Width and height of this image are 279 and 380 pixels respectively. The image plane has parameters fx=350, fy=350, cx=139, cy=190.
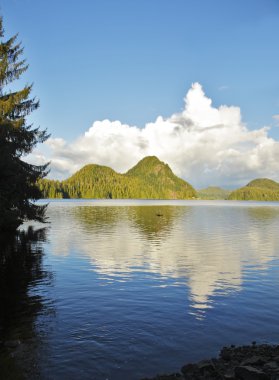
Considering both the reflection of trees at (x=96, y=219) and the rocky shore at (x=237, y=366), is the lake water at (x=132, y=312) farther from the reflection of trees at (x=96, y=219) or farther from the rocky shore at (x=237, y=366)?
the reflection of trees at (x=96, y=219)

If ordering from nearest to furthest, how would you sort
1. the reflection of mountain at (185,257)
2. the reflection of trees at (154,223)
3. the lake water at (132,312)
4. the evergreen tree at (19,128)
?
the lake water at (132,312) → the reflection of mountain at (185,257) → the evergreen tree at (19,128) → the reflection of trees at (154,223)

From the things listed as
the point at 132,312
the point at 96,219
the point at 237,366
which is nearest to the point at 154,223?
the point at 96,219

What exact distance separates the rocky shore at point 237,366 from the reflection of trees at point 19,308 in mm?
5326

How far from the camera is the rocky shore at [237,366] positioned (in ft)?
39.4

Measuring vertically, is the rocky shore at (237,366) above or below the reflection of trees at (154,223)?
below

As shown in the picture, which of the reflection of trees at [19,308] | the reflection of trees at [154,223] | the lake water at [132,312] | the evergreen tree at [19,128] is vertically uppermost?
the evergreen tree at [19,128]

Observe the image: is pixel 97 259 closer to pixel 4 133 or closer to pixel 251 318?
pixel 4 133

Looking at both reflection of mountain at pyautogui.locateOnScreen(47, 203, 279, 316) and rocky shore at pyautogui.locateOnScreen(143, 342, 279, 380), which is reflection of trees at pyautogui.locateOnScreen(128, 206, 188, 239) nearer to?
reflection of mountain at pyautogui.locateOnScreen(47, 203, 279, 316)

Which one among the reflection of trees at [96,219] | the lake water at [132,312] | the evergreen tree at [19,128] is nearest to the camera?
the lake water at [132,312]

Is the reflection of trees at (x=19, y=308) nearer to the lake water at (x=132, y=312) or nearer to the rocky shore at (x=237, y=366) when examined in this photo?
the lake water at (x=132, y=312)

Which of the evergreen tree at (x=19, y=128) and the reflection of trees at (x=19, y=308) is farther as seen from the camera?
the evergreen tree at (x=19, y=128)

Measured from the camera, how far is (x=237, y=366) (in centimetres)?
1260

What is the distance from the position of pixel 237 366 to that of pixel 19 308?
12.9 metres

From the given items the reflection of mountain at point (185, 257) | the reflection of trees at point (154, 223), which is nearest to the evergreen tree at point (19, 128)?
the reflection of mountain at point (185, 257)
